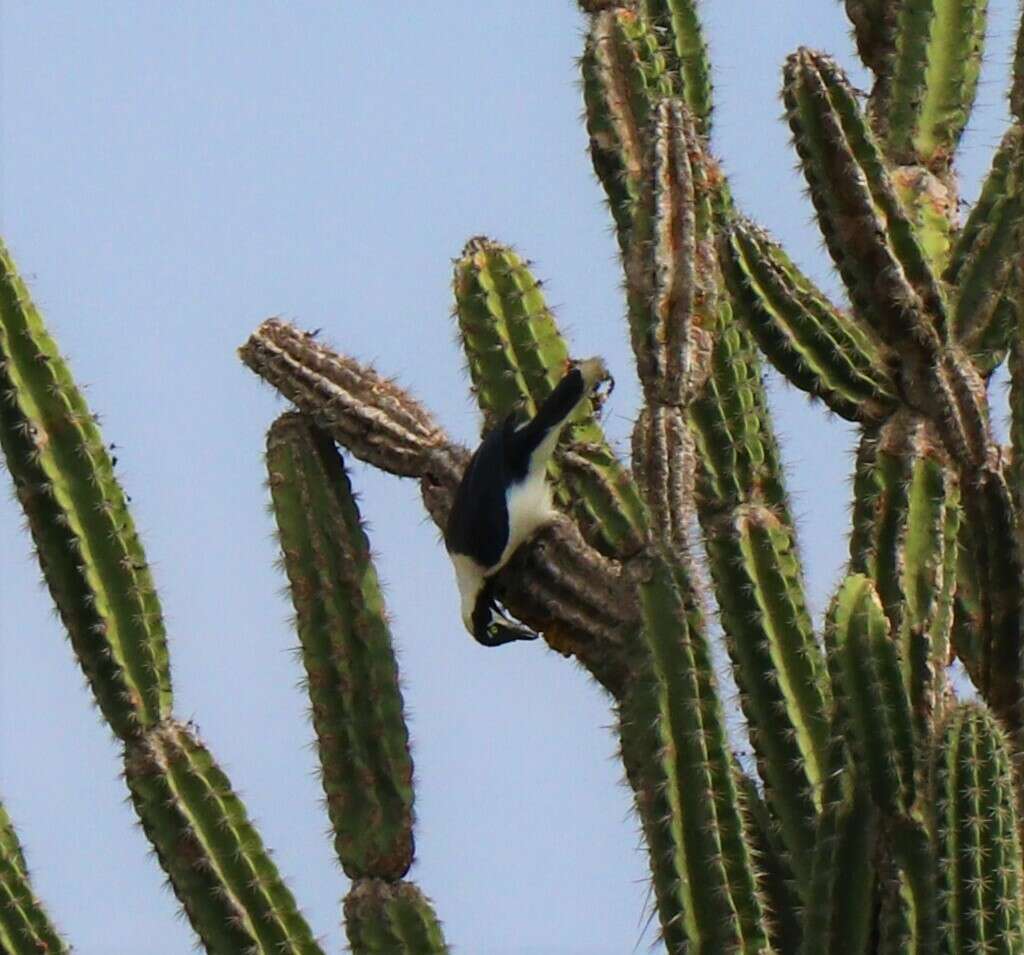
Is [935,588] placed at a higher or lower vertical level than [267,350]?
lower

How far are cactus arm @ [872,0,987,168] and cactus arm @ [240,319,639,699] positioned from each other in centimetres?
176

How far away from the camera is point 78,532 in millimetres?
5664

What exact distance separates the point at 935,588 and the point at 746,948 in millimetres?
1168

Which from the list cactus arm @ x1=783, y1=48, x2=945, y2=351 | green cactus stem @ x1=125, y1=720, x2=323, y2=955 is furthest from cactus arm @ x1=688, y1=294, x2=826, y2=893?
green cactus stem @ x1=125, y1=720, x2=323, y2=955

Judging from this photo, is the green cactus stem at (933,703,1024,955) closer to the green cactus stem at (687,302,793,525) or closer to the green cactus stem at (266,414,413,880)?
the green cactus stem at (687,302,793,525)

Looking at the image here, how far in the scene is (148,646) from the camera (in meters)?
5.66

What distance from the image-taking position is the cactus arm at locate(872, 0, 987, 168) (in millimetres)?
6898

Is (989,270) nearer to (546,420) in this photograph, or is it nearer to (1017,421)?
(1017,421)

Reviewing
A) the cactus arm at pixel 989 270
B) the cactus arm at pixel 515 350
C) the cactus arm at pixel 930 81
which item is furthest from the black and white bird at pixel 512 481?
the cactus arm at pixel 930 81

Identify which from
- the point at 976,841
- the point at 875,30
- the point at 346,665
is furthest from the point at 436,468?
the point at 875,30

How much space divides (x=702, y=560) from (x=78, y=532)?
1.50 m

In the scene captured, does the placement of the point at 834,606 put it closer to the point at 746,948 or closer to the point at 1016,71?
the point at 746,948

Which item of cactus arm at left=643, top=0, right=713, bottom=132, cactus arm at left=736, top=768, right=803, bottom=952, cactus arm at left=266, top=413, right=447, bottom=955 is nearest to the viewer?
cactus arm at left=736, top=768, right=803, bottom=952

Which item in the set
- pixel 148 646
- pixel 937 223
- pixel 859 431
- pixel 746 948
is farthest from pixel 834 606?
pixel 937 223
